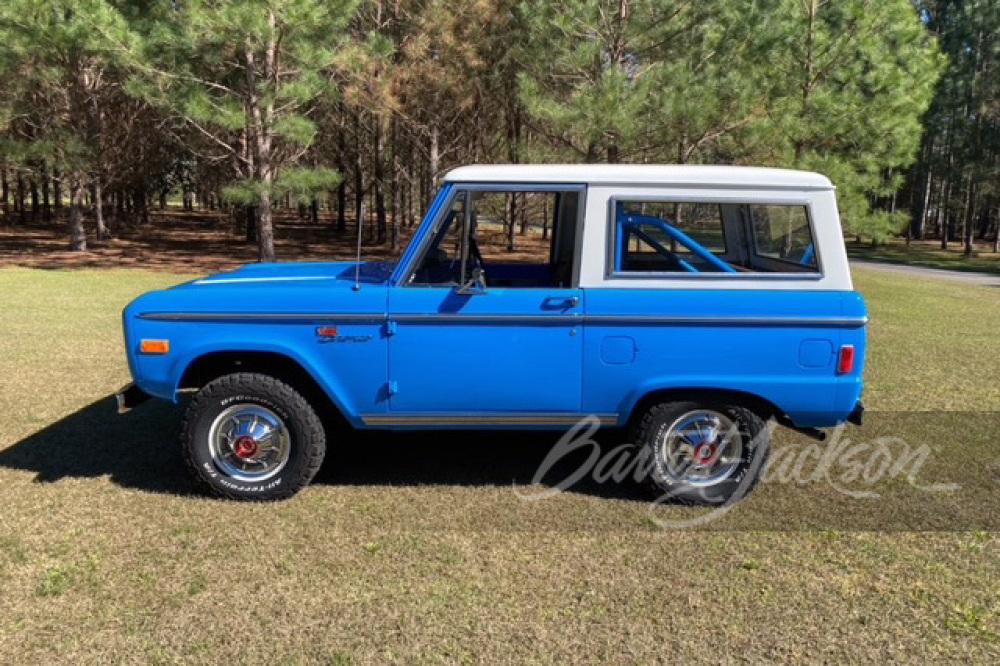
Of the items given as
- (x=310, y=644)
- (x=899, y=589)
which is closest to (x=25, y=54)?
(x=310, y=644)

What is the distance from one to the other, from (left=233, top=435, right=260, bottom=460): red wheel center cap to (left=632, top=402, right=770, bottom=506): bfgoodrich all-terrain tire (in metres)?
2.19

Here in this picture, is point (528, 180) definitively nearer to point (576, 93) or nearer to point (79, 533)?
point (79, 533)

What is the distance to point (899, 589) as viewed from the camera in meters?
3.43

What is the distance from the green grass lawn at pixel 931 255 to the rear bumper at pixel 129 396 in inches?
1102

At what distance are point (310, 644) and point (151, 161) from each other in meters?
30.0

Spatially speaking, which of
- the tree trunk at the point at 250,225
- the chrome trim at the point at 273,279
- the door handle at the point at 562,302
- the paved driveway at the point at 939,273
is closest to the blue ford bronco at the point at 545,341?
the door handle at the point at 562,302

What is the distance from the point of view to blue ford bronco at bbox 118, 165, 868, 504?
4.01 m

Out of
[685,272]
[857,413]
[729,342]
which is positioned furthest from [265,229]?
[857,413]

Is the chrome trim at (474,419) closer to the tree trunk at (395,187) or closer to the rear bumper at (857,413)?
the rear bumper at (857,413)

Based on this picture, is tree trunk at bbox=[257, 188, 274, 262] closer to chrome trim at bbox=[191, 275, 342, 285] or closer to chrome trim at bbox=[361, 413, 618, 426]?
chrome trim at bbox=[191, 275, 342, 285]

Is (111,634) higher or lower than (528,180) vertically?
lower

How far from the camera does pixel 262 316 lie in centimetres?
402

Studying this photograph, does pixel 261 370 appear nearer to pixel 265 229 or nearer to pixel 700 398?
pixel 700 398

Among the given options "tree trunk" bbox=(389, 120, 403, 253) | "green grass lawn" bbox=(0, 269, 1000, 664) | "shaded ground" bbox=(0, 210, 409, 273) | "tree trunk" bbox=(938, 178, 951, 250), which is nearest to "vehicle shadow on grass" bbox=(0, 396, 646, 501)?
"green grass lawn" bbox=(0, 269, 1000, 664)
